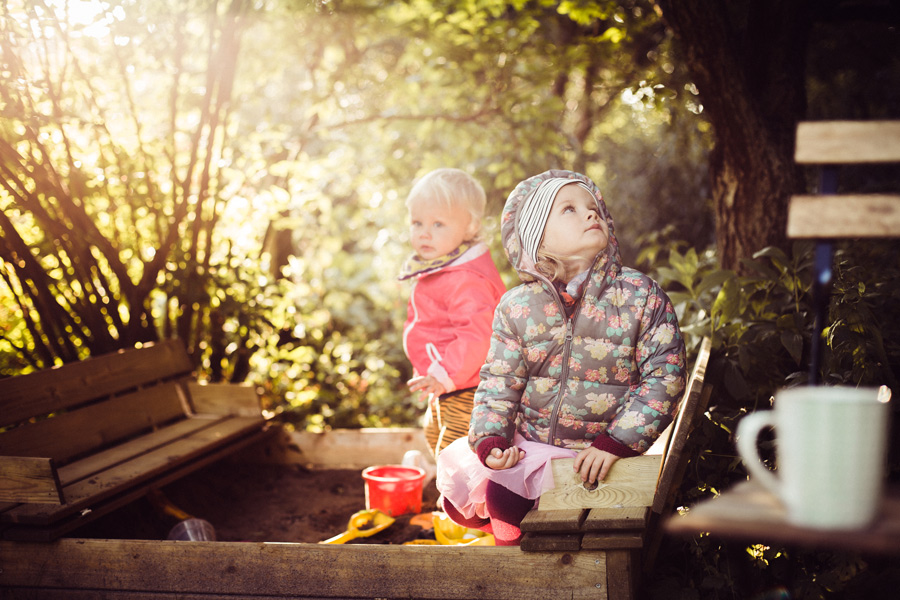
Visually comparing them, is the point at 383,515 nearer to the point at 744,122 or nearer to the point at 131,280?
the point at 131,280

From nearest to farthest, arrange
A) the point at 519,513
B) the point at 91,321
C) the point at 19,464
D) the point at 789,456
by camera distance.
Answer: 1. the point at 789,456
2. the point at 519,513
3. the point at 19,464
4. the point at 91,321

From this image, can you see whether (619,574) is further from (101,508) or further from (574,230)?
(101,508)

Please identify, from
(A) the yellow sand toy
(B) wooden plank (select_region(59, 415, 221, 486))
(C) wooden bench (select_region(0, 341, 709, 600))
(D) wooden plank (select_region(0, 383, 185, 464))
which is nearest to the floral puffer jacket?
(C) wooden bench (select_region(0, 341, 709, 600))

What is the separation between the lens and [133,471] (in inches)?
121

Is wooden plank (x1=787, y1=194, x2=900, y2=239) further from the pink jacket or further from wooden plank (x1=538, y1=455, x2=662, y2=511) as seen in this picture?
the pink jacket

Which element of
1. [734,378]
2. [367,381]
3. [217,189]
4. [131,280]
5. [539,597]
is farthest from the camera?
[367,381]

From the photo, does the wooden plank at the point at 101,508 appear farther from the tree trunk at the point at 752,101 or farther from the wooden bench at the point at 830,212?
the tree trunk at the point at 752,101

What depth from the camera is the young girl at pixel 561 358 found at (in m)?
2.17

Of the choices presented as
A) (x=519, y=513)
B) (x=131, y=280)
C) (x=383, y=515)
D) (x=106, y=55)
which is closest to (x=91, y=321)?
(x=131, y=280)

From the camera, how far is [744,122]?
3533 millimetres

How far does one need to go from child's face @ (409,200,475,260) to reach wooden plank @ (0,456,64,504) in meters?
1.67

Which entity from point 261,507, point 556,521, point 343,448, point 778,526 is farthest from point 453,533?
point 778,526

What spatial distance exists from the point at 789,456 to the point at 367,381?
4.90m

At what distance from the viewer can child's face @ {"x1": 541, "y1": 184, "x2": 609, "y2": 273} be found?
228 cm
